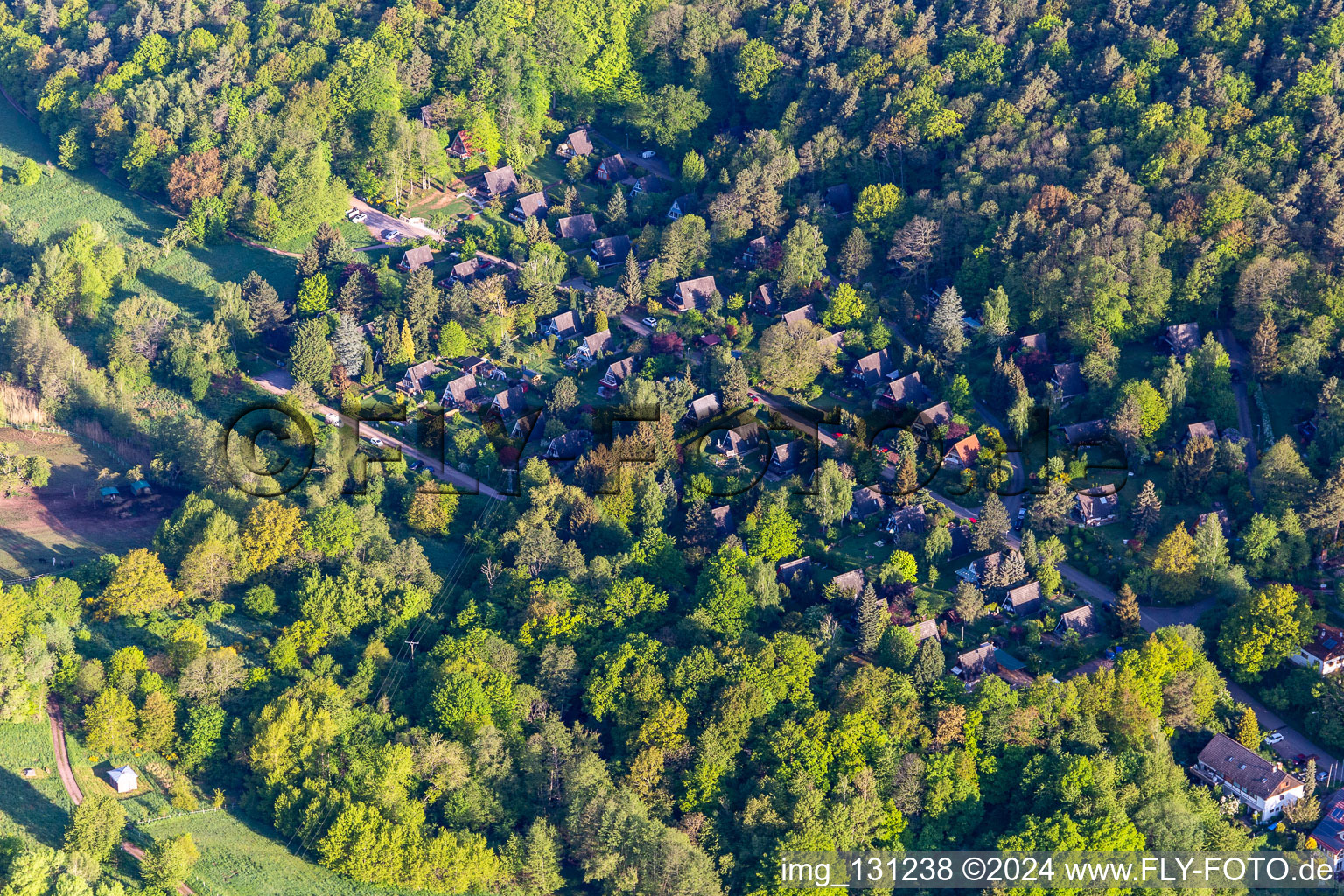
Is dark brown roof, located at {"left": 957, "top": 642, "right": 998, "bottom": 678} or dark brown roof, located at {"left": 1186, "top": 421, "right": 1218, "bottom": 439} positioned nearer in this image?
dark brown roof, located at {"left": 957, "top": 642, "right": 998, "bottom": 678}

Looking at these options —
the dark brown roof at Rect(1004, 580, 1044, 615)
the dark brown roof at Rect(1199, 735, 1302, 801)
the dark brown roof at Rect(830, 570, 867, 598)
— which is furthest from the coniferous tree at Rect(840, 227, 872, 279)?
the dark brown roof at Rect(1199, 735, 1302, 801)

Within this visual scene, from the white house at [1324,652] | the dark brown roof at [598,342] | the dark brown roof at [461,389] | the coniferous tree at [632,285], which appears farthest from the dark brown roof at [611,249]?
the white house at [1324,652]

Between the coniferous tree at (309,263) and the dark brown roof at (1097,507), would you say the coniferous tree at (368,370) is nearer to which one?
the coniferous tree at (309,263)

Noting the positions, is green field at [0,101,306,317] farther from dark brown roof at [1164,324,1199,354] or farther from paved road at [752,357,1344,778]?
dark brown roof at [1164,324,1199,354]

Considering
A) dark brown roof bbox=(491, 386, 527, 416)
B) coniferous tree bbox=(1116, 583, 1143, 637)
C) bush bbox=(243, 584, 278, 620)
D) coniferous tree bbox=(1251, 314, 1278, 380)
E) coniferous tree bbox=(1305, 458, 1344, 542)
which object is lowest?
bush bbox=(243, 584, 278, 620)

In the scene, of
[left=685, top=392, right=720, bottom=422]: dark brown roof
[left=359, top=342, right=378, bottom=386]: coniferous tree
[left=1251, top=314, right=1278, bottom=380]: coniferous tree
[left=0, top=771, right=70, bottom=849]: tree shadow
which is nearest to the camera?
Answer: [left=0, top=771, right=70, bottom=849]: tree shadow

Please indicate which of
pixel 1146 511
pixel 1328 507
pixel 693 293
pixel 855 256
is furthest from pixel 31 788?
pixel 1328 507
